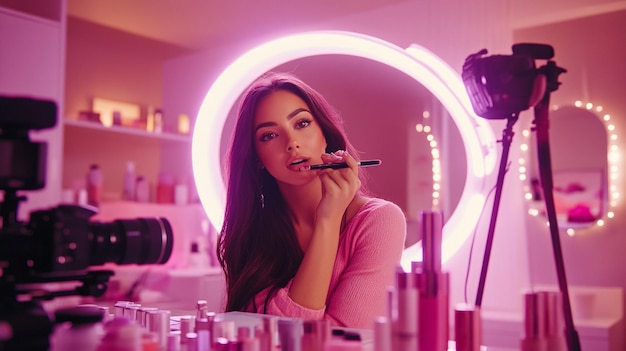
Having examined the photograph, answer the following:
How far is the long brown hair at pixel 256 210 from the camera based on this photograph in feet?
3.71

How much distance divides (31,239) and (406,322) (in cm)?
38

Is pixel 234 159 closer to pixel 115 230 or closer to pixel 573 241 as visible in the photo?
pixel 115 230

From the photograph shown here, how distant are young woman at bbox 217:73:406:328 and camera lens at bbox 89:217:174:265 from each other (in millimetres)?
370

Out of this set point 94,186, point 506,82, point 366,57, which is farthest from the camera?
point 94,186

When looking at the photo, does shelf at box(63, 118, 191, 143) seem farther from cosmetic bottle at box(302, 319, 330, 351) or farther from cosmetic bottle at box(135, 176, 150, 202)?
cosmetic bottle at box(302, 319, 330, 351)

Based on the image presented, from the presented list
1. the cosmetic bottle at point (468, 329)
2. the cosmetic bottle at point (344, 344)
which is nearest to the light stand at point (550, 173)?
the cosmetic bottle at point (468, 329)

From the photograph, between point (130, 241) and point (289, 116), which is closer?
point (130, 241)

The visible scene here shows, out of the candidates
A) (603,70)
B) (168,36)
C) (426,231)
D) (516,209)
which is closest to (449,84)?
(426,231)

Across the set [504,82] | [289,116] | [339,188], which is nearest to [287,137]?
[289,116]

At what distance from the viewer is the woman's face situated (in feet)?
3.65

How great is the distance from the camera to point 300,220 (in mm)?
1135

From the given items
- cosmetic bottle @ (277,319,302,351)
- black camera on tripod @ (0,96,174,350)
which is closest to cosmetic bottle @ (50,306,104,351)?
black camera on tripod @ (0,96,174,350)

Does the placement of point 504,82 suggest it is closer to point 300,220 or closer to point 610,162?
point 300,220

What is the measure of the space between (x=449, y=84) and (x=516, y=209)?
77 centimetres
